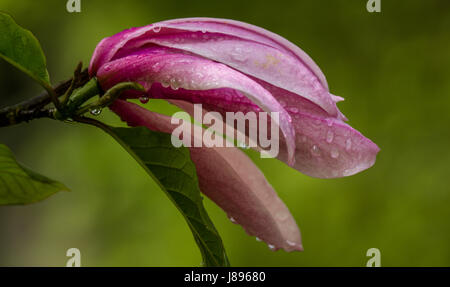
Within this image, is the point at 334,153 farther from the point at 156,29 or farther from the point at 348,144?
the point at 156,29

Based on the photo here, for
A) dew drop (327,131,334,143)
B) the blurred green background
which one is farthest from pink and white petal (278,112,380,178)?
the blurred green background

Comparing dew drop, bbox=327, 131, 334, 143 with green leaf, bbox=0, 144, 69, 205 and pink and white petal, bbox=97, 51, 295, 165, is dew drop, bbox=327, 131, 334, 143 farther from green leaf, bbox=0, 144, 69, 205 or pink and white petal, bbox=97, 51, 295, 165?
green leaf, bbox=0, 144, 69, 205

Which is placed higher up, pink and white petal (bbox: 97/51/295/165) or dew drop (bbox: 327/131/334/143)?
pink and white petal (bbox: 97/51/295/165)

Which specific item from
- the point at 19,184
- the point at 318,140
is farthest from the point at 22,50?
the point at 318,140

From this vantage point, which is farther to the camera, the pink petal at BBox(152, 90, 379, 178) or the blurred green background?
the blurred green background

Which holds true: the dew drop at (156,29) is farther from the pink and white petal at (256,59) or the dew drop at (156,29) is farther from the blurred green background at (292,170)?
the blurred green background at (292,170)

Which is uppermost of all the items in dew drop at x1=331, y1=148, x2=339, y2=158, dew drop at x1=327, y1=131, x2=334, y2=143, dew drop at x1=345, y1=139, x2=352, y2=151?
dew drop at x1=327, y1=131, x2=334, y2=143

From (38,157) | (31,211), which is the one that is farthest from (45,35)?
(31,211)
